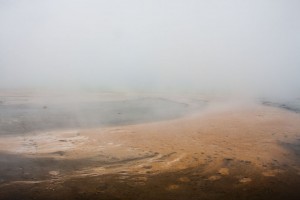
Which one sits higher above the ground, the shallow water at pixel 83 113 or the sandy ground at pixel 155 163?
the shallow water at pixel 83 113

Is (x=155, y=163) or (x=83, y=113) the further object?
(x=83, y=113)

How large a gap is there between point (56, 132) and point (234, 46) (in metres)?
18.9

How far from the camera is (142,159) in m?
4.30

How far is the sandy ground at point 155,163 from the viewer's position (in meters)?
3.38

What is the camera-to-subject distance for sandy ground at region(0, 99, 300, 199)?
338 cm

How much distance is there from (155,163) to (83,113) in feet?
11.5

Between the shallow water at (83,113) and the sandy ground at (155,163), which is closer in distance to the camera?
the sandy ground at (155,163)

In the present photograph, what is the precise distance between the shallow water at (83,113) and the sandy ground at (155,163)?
0.52 meters

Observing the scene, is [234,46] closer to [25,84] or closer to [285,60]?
[285,60]

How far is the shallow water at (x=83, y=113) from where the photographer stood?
19.9 feet

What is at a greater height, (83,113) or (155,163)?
(83,113)

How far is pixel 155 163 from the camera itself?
4.17 metres

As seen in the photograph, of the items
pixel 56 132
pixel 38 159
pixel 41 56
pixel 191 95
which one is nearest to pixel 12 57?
pixel 41 56

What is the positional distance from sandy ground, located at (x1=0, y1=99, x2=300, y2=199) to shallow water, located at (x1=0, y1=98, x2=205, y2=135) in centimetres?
52
